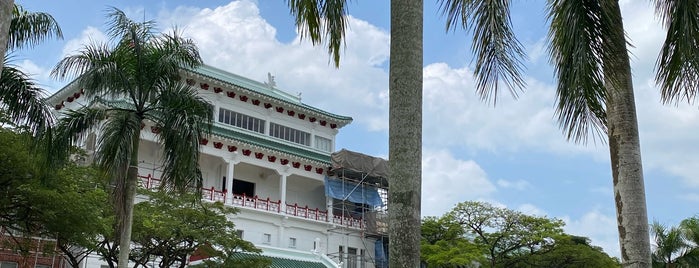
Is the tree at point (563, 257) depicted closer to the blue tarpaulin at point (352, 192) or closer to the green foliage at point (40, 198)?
the blue tarpaulin at point (352, 192)

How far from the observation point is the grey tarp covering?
4701cm

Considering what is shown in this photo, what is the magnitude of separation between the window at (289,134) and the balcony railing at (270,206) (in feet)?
14.9

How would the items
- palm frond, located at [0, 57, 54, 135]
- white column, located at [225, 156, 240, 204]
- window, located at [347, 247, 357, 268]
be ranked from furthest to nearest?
window, located at [347, 247, 357, 268], white column, located at [225, 156, 240, 204], palm frond, located at [0, 57, 54, 135]

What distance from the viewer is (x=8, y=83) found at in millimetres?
16094

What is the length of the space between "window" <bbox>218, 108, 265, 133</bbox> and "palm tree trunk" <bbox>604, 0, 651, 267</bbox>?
36.4m

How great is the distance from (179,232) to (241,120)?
19040 millimetres

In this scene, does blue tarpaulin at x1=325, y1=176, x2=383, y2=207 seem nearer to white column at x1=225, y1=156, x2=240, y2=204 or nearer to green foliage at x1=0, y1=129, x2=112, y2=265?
white column at x1=225, y1=156, x2=240, y2=204

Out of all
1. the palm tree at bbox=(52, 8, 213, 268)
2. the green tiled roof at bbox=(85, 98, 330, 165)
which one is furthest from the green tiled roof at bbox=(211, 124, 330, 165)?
the palm tree at bbox=(52, 8, 213, 268)

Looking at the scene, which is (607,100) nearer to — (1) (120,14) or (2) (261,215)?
(1) (120,14)

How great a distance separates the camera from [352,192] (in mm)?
48188

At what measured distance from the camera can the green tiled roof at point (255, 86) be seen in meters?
45.4

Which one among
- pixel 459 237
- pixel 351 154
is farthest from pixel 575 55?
pixel 351 154

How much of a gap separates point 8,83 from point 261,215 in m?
27.5

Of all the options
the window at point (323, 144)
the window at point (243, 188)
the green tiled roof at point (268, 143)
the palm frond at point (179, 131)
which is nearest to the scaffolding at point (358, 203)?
the green tiled roof at point (268, 143)
